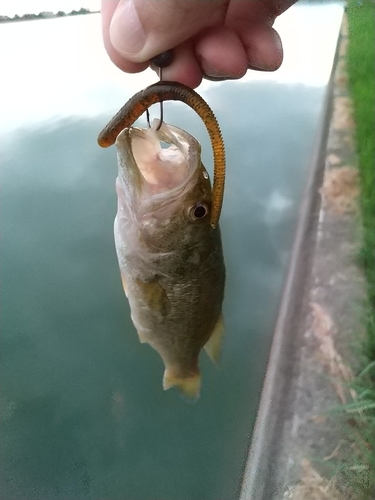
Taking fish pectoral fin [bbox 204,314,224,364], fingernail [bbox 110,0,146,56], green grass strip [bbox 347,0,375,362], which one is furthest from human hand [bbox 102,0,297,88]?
green grass strip [bbox 347,0,375,362]

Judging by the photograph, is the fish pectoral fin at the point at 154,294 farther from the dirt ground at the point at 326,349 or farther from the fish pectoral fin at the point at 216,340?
the dirt ground at the point at 326,349

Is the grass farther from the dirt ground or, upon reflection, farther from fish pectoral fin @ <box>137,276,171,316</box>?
fish pectoral fin @ <box>137,276,171,316</box>

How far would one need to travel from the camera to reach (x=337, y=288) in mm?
2338

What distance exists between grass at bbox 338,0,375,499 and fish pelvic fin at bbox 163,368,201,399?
74cm

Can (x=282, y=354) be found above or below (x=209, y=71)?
below

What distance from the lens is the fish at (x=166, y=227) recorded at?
2.47ft

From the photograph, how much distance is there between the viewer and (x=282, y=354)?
7.30 ft

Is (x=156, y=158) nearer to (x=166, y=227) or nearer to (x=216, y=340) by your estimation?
(x=166, y=227)

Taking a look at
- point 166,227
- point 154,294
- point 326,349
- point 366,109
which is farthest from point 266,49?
point 366,109

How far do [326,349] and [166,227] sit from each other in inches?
59.4

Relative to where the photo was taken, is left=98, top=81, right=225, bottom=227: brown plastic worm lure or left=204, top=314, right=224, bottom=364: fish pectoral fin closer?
left=98, top=81, right=225, bottom=227: brown plastic worm lure

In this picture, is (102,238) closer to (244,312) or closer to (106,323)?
(106,323)

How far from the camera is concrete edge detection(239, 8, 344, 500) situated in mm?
1928

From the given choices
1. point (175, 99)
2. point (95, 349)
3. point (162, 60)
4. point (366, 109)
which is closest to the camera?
point (175, 99)
